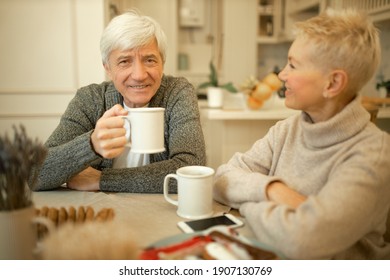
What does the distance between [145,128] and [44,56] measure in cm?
75

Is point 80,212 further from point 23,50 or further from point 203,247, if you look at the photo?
point 23,50

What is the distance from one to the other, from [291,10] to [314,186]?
8.79ft

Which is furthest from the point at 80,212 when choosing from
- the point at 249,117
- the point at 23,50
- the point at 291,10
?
the point at 291,10

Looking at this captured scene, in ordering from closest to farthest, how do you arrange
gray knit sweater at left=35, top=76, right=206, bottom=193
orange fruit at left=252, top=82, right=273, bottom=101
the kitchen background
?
gray knit sweater at left=35, top=76, right=206, bottom=193
the kitchen background
orange fruit at left=252, top=82, right=273, bottom=101

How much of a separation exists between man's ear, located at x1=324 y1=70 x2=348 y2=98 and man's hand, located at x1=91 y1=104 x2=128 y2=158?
0.41 m

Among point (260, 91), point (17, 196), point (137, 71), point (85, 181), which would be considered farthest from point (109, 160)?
point (260, 91)

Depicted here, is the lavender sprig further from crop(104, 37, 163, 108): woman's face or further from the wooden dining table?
crop(104, 37, 163, 108): woman's face

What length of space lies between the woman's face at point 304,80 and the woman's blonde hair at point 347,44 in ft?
0.04

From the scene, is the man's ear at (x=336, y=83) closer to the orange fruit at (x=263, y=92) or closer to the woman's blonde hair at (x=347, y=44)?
the woman's blonde hair at (x=347, y=44)

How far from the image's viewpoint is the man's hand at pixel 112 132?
75 centimetres

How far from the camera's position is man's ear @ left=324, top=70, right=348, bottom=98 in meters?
0.67

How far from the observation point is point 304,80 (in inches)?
27.5

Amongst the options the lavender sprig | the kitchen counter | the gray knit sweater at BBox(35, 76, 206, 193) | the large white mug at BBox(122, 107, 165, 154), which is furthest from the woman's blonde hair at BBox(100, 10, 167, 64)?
the kitchen counter
